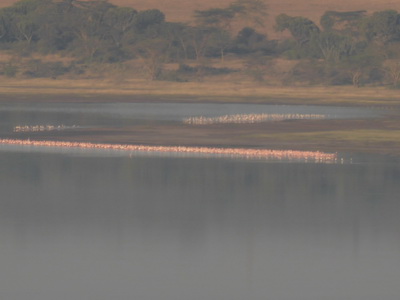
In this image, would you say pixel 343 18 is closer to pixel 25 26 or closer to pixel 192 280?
pixel 25 26

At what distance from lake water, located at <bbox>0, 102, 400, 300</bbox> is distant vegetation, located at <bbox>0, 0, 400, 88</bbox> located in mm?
53006

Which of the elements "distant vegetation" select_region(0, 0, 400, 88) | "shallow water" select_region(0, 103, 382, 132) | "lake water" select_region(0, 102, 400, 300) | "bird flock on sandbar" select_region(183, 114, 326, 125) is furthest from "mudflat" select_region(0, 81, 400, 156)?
"distant vegetation" select_region(0, 0, 400, 88)

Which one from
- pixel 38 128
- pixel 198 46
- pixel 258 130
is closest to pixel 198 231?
pixel 258 130

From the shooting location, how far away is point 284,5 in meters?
135

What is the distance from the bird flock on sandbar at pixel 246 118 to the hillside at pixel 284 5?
72541 mm

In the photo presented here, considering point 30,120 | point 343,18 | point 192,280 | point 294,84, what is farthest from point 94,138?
point 343,18

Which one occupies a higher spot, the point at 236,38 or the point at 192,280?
the point at 192,280

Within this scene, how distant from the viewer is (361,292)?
15.0 metres

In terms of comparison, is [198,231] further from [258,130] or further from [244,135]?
[258,130]

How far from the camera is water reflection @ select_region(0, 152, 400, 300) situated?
15.4 m

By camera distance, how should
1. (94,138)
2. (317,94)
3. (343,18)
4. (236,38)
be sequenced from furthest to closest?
1. (343,18)
2. (236,38)
3. (317,94)
4. (94,138)

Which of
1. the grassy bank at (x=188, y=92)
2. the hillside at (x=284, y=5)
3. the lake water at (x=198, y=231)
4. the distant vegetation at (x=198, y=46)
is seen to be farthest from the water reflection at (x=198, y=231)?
the hillside at (x=284, y=5)

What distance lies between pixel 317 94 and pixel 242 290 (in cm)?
6082

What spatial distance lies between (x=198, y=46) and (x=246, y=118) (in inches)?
1821
